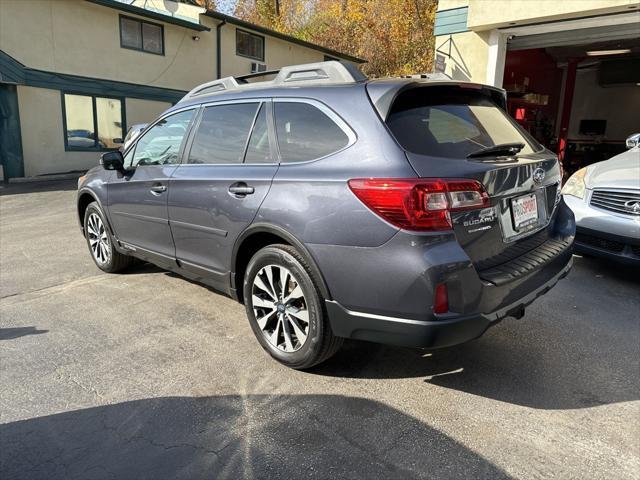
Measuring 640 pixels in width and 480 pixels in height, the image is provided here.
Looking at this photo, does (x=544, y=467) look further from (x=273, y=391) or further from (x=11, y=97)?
(x=11, y=97)

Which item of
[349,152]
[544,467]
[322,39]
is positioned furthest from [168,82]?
[544,467]

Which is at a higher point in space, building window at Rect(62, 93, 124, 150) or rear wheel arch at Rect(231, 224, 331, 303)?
building window at Rect(62, 93, 124, 150)

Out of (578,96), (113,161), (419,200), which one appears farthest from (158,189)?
(578,96)

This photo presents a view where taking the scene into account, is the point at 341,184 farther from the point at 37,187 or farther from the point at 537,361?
the point at 37,187

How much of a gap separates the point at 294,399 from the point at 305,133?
165 centimetres

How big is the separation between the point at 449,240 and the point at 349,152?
0.76 m

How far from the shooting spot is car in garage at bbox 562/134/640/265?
15.1 feet

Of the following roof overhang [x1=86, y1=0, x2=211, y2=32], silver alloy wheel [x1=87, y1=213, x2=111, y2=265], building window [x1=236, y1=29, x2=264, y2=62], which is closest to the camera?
silver alloy wheel [x1=87, y1=213, x2=111, y2=265]

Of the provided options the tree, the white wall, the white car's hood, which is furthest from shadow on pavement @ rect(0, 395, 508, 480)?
the tree

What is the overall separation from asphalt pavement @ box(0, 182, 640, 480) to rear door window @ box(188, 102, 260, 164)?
136 cm

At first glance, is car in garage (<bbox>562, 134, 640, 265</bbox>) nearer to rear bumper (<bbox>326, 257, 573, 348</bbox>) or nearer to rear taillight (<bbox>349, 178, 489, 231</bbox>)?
rear bumper (<bbox>326, 257, 573, 348</bbox>)

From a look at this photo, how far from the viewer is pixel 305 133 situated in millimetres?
3031

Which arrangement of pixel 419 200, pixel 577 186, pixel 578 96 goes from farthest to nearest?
pixel 578 96 → pixel 577 186 → pixel 419 200

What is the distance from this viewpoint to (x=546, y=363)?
129 inches
